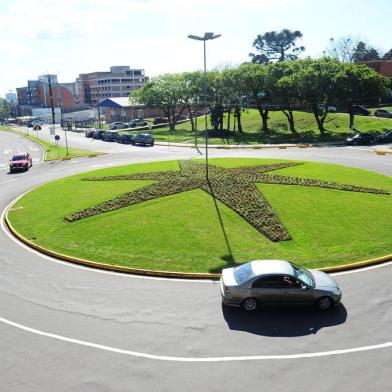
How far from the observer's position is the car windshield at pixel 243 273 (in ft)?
46.3

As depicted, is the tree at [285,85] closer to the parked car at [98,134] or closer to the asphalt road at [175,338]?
the parked car at [98,134]

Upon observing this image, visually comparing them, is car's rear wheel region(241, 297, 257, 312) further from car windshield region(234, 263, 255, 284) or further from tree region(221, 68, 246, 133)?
tree region(221, 68, 246, 133)

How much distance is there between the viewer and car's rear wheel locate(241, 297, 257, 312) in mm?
13828

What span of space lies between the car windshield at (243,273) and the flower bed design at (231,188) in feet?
18.2

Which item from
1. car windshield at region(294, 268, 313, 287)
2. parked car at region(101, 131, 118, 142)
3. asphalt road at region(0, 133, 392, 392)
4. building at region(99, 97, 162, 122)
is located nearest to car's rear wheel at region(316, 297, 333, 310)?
asphalt road at region(0, 133, 392, 392)

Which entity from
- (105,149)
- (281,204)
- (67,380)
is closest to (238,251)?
(281,204)

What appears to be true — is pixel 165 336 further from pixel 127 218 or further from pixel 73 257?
Result: pixel 127 218

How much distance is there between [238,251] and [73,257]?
7.22 meters

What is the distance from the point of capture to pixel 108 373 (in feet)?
35.6

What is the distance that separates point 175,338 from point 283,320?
3.42 m

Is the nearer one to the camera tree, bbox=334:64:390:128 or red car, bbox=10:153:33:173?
red car, bbox=10:153:33:173

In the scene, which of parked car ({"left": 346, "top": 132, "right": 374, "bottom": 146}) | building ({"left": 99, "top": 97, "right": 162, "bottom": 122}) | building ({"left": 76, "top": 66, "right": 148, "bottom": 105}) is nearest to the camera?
parked car ({"left": 346, "top": 132, "right": 374, "bottom": 146})

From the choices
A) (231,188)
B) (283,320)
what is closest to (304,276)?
(283,320)

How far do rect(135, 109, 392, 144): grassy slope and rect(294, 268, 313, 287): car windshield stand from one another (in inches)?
1923
